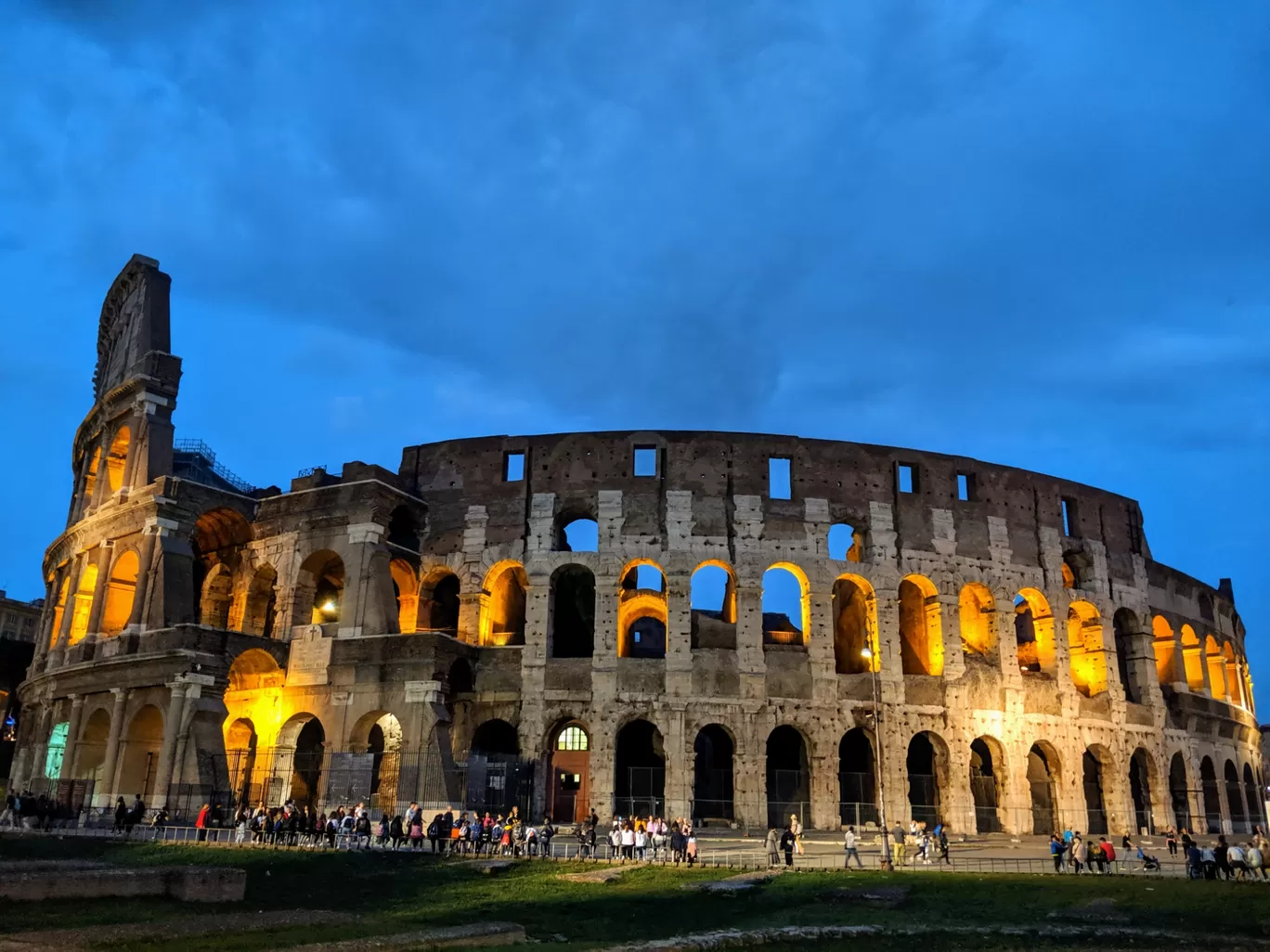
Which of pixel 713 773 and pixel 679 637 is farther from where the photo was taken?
pixel 713 773

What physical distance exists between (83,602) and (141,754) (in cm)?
856

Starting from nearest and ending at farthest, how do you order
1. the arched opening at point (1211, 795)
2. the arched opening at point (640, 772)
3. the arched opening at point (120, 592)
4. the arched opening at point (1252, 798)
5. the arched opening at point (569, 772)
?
the arched opening at point (640, 772), the arched opening at point (569, 772), the arched opening at point (120, 592), the arched opening at point (1211, 795), the arched opening at point (1252, 798)

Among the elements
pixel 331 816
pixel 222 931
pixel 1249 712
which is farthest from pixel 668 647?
pixel 1249 712

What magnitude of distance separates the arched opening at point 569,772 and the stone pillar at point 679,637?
326cm

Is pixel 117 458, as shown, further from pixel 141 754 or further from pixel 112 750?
pixel 141 754

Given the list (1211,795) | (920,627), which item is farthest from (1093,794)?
(920,627)

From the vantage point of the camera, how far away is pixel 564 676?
107 ft

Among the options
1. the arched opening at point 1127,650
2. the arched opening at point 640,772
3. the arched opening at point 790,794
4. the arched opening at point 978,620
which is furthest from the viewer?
the arched opening at point 1127,650

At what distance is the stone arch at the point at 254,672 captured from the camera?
34.1m

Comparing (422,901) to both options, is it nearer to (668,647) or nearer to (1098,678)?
(668,647)

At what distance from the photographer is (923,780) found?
114 feet

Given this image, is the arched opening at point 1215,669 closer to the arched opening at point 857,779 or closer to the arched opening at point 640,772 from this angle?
the arched opening at point 857,779

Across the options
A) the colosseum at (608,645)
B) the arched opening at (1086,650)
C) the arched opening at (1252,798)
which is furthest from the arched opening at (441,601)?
the arched opening at (1252,798)

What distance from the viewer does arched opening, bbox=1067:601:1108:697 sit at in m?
A: 37.3
